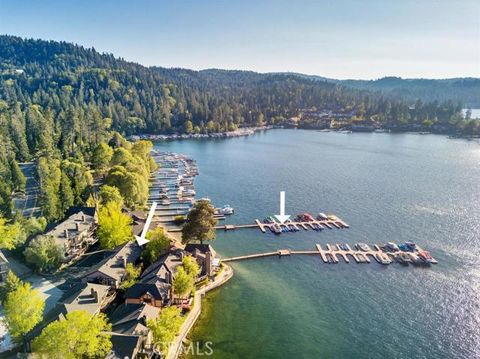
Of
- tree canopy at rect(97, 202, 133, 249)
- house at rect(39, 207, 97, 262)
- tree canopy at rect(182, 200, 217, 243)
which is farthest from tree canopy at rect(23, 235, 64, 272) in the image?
tree canopy at rect(182, 200, 217, 243)

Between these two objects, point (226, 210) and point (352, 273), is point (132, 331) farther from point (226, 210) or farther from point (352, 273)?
point (226, 210)

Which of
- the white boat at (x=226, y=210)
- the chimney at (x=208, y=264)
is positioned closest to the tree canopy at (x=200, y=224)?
the chimney at (x=208, y=264)

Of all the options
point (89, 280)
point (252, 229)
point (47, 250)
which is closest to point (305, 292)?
point (252, 229)

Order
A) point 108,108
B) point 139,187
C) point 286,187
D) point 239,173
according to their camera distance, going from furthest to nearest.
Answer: point 108,108, point 239,173, point 286,187, point 139,187

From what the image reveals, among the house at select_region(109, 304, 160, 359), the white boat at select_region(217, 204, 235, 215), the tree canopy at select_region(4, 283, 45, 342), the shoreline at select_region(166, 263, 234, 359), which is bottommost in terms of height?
the white boat at select_region(217, 204, 235, 215)

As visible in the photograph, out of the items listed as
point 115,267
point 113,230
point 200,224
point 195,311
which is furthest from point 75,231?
point 195,311

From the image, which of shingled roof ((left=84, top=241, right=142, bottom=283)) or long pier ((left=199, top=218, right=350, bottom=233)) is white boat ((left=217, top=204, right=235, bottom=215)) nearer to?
long pier ((left=199, top=218, right=350, bottom=233))

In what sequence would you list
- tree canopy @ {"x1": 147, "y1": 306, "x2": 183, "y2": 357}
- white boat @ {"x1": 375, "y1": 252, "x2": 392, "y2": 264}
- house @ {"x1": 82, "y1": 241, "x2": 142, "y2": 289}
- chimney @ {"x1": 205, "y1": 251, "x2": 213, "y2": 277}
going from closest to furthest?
tree canopy @ {"x1": 147, "y1": 306, "x2": 183, "y2": 357} → house @ {"x1": 82, "y1": 241, "x2": 142, "y2": 289} → chimney @ {"x1": 205, "y1": 251, "x2": 213, "y2": 277} → white boat @ {"x1": 375, "y1": 252, "x2": 392, "y2": 264}

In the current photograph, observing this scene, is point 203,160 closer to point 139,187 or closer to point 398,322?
point 139,187
